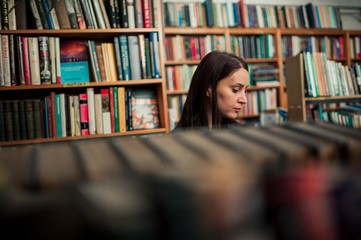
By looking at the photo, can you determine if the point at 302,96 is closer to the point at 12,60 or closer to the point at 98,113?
the point at 98,113

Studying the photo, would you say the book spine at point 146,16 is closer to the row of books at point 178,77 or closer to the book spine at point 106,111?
the book spine at point 106,111

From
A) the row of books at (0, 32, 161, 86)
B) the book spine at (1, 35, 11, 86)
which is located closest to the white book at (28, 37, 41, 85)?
the row of books at (0, 32, 161, 86)

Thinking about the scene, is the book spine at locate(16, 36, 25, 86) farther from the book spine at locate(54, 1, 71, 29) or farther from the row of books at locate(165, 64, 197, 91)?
the row of books at locate(165, 64, 197, 91)

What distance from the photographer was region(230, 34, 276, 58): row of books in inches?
173

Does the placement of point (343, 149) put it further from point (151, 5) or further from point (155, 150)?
point (151, 5)

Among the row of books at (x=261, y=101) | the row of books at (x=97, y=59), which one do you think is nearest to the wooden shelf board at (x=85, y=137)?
the row of books at (x=97, y=59)

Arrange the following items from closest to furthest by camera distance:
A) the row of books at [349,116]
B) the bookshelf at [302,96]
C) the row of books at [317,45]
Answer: the bookshelf at [302,96] < the row of books at [349,116] < the row of books at [317,45]

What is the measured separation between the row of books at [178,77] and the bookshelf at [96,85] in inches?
64.1

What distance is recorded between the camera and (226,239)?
0.21 metres

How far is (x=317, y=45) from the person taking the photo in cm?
480

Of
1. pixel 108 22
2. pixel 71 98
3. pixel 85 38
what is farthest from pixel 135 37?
pixel 71 98

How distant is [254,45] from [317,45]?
1.00 m

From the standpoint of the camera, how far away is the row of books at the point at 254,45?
4391mm

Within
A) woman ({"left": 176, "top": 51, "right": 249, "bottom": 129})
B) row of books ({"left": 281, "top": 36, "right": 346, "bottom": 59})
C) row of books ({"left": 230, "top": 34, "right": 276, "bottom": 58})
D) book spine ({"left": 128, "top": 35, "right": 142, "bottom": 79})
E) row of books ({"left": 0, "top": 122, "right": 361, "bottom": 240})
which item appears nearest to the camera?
row of books ({"left": 0, "top": 122, "right": 361, "bottom": 240})
